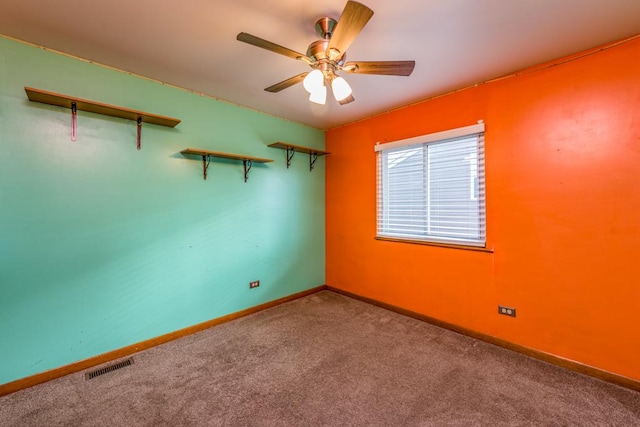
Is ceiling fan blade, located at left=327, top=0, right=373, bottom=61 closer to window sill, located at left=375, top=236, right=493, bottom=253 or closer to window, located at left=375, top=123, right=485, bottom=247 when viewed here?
window, located at left=375, top=123, right=485, bottom=247

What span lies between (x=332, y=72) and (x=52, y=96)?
79.1 inches

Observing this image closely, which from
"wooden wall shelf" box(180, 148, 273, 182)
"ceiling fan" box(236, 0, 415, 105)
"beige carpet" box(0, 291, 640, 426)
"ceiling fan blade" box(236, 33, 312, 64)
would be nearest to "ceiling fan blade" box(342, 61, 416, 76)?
"ceiling fan" box(236, 0, 415, 105)

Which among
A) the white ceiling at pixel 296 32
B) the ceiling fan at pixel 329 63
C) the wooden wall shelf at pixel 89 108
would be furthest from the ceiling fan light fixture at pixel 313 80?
the wooden wall shelf at pixel 89 108

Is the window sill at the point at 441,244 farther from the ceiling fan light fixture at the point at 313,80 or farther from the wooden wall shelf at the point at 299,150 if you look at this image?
the ceiling fan light fixture at the point at 313,80

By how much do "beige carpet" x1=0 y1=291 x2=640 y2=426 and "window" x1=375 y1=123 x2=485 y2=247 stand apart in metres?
1.14

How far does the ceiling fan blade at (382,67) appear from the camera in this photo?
1.71 meters

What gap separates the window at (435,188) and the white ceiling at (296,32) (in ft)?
2.15

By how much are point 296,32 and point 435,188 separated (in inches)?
82.2

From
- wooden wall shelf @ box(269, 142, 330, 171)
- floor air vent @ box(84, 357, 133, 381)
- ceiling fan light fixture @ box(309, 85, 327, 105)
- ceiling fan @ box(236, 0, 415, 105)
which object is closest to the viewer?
ceiling fan @ box(236, 0, 415, 105)

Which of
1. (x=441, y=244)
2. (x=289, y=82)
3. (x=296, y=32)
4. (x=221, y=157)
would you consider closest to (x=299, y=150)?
(x=221, y=157)

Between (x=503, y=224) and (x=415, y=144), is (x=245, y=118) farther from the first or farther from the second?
(x=503, y=224)

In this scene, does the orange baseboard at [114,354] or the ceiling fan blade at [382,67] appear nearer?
the ceiling fan blade at [382,67]

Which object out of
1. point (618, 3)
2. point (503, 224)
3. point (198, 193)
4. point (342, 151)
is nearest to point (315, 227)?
point (342, 151)

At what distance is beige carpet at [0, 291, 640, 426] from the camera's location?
1720mm
